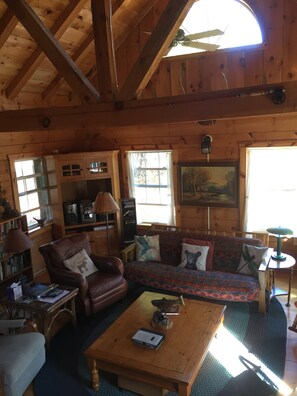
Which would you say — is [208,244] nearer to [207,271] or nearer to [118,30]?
[207,271]

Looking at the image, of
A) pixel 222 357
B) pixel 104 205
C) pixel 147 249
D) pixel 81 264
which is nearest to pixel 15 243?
pixel 81 264

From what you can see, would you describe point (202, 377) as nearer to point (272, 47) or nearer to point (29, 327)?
point (29, 327)

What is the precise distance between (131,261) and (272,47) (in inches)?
145

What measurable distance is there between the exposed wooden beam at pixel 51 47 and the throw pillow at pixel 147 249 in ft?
7.61

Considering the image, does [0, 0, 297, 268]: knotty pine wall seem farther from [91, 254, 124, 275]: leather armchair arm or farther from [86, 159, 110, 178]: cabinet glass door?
[91, 254, 124, 275]: leather armchair arm

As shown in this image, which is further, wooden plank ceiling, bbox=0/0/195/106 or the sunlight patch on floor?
wooden plank ceiling, bbox=0/0/195/106

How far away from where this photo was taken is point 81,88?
147 inches

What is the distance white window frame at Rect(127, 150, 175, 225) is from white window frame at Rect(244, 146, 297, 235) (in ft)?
4.31

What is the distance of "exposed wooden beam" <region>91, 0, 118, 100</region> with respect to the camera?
3.45 metres

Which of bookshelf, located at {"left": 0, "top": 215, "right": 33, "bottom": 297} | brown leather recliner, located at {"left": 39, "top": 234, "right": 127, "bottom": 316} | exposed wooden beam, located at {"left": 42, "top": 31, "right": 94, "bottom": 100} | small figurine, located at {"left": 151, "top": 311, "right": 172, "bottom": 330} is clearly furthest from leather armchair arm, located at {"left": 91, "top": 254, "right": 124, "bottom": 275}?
exposed wooden beam, located at {"left": 42, "top": 31, "right": 94, "bottom": 100}

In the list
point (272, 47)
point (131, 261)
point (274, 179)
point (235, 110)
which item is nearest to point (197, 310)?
point (131, 261)

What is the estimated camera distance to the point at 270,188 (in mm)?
5324

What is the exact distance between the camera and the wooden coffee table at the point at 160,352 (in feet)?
8.99

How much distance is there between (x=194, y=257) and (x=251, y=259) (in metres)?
0.77
